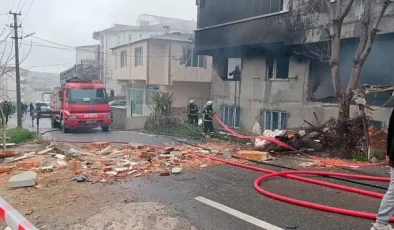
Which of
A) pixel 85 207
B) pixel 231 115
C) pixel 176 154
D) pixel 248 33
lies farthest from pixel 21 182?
pixel 231 115

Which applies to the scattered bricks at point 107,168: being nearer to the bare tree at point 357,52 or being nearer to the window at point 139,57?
the bare tree at point 357,52

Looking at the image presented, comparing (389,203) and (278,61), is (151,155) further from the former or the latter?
(278,61)

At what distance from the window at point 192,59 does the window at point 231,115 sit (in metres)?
7.15

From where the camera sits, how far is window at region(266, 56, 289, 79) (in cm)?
1537

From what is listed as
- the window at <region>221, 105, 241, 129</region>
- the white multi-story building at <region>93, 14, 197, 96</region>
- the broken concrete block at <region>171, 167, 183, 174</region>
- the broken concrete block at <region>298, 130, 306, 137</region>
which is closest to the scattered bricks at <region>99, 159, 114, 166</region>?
the broken concrete block at <region>171, 167, 183, 174</region>

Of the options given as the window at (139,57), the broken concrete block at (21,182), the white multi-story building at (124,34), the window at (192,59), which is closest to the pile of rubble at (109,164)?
the broken concrete block at (21,182)

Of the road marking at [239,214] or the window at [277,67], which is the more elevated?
the window at [277,67]

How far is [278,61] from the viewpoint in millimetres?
15578

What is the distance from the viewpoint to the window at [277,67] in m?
15.4

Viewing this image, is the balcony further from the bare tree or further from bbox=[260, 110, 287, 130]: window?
bbox=[260, 110, 287, 130]: window

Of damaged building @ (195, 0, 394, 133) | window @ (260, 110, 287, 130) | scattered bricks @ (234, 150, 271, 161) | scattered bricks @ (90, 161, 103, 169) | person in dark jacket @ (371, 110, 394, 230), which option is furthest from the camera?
window @ (260, 110, 287, 130)

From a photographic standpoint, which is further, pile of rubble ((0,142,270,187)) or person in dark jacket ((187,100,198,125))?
person in dark jacket ((187,100,198,125))

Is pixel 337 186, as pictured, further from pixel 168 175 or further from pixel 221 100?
pixel 221 100

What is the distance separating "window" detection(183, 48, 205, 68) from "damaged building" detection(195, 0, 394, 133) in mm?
5773
